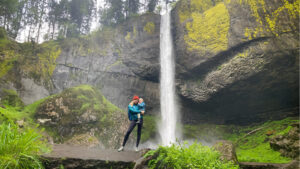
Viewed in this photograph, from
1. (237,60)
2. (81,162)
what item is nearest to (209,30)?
(237,60)

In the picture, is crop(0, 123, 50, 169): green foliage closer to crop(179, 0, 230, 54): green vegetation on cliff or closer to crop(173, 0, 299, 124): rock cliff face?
crop(173, 0, 299, 124): rock cliff face

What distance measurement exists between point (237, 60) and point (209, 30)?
353cm

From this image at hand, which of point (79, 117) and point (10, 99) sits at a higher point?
point (10, 99)

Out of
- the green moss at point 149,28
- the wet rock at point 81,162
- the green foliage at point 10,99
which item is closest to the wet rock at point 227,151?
the wet rock at point 81,162

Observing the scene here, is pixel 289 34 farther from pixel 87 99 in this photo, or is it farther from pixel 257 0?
pixel 87 99

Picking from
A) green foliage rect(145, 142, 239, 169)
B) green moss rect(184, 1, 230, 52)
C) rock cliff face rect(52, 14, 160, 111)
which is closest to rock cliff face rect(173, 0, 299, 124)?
green moss rect(184, 1, 230, 52)

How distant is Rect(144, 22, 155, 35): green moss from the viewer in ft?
67.1

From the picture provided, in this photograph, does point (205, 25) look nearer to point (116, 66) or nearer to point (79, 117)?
point (116, 66)

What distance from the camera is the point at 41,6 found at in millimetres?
24859

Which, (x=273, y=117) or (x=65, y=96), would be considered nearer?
(x=65, y=96)

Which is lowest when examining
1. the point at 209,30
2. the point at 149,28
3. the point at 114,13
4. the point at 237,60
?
the point at 237,60

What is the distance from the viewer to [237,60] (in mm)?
13172

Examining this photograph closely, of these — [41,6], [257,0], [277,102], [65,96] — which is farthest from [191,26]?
[41,6]

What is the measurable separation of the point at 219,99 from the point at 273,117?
14.7ft
